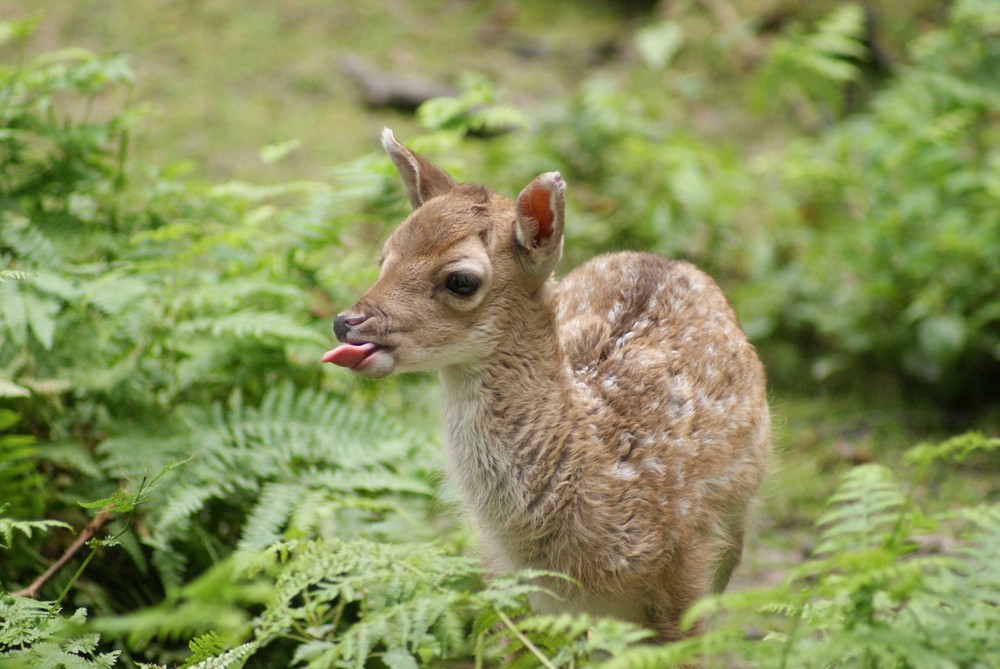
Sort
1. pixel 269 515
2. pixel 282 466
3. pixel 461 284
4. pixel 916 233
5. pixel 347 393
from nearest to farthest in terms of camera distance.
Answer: pixel 461 284
pixel 269 515
pixel 282 466
pixel 347 393
pixel 916 233

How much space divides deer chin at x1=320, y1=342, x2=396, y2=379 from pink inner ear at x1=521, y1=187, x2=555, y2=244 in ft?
2.25

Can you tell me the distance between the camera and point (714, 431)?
3926mm

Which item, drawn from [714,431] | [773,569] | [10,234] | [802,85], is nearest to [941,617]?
[714,431]

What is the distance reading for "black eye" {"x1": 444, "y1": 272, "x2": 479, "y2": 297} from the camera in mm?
3590

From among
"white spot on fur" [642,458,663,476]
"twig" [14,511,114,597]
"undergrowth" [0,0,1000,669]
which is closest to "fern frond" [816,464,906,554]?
"undergrowth" [0,0,1000,669]

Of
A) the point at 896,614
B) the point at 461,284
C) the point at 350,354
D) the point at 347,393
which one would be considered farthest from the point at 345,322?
the point at 896,614

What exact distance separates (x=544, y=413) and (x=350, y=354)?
28.4 inches

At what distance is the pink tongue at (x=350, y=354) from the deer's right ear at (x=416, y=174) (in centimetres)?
80

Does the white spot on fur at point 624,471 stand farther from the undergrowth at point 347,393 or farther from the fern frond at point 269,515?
the fern frond at point 269,515

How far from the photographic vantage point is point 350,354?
3.47 metres

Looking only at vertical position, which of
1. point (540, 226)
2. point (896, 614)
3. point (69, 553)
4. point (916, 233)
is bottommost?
point (916, 233)

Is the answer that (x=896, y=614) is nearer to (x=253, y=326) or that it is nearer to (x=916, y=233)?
(x=253, y=326)

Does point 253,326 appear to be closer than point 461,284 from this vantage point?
No

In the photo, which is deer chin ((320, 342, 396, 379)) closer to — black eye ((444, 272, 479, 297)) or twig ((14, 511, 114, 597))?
black eye ((444, 272, 479, 297))
